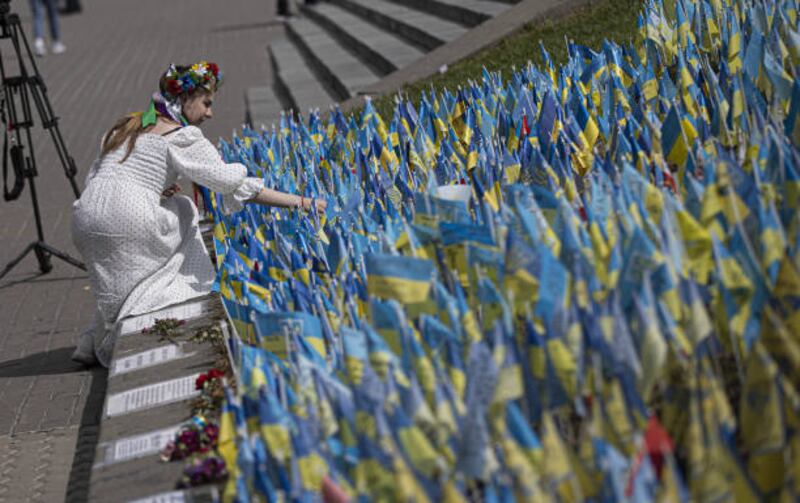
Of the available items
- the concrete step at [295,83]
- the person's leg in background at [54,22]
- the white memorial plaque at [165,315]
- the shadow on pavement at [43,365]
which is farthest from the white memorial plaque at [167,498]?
the person's leg in background at [54,22]

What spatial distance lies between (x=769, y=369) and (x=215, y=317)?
3298 millimetres

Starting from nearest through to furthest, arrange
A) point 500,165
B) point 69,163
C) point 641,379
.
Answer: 1. point 641,379
2. point 500,165
3. point 69,163

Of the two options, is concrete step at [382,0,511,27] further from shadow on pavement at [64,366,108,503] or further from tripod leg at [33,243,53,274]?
shadow on pavement at [64,366,108,503]

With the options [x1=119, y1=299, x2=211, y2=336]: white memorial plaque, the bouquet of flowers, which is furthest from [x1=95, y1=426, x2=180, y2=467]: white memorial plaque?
[x1=119, y1=299, x2=211, y2=336]: white memorial plaque

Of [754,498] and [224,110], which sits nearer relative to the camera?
[754,498]

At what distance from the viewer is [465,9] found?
12016 mm

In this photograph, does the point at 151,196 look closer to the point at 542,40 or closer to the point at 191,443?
the point at 191,443

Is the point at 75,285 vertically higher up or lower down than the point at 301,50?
lower down

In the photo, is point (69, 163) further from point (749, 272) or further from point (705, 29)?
point (749, 272)

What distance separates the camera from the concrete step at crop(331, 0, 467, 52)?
11855 millimetres

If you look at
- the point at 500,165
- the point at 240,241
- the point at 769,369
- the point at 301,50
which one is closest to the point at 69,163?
the point at 240,241

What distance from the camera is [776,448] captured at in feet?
9.72

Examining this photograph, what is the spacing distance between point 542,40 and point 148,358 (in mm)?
5068

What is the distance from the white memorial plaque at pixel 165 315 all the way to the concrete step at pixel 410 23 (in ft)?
19.0
